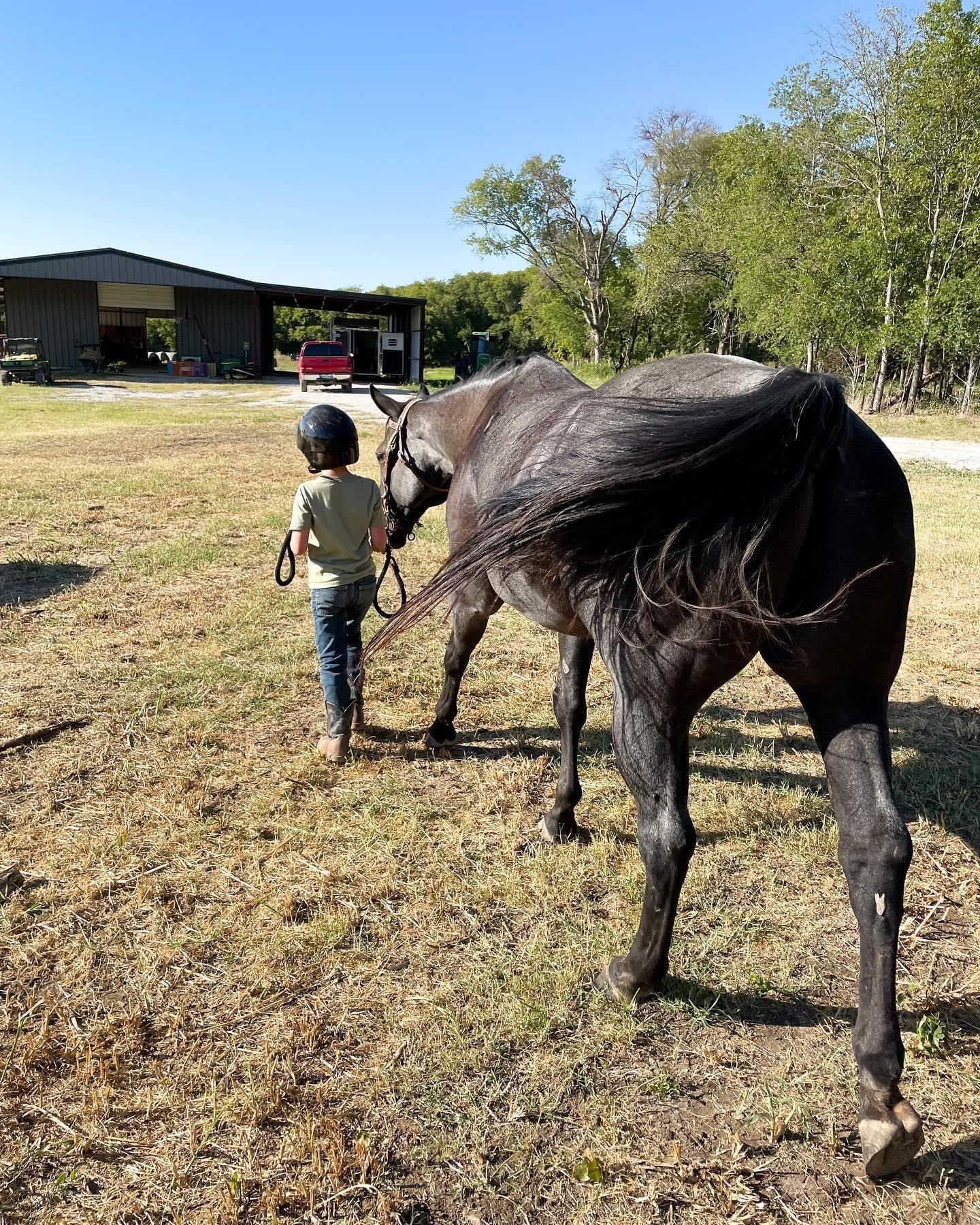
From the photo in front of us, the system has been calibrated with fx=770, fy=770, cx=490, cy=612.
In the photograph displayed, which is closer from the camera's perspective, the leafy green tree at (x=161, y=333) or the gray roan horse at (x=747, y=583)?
the gray roan horse at (x=747, y=583)

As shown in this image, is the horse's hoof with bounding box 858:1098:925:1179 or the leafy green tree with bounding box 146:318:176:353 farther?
the leafy green tree with bounding box 146:318:176:353

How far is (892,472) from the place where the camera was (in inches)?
76.5

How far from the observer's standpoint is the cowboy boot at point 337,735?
12.4ft

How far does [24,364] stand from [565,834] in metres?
32.4

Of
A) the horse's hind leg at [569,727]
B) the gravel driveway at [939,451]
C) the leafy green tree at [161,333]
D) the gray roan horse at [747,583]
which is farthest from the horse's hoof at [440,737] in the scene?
the leafy green tree at [161,333]

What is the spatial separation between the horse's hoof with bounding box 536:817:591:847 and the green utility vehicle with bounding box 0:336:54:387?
104ft

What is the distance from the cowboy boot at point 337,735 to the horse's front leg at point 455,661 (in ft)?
1.39


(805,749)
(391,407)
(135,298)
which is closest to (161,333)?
(135,298)

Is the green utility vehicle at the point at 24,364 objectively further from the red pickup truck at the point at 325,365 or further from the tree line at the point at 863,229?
the tree line at the point at 863,229

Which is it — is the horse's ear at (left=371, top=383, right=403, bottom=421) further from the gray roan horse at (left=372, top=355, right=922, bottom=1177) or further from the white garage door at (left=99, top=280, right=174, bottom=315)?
the white garage door at (left=99, top=280, right=174, bottom=315)

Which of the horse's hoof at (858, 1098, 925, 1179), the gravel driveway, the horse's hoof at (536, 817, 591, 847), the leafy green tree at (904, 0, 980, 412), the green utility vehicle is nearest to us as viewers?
the horse's hoof at (858, 1098, 925, 1179)

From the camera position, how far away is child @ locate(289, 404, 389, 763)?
3.64 m

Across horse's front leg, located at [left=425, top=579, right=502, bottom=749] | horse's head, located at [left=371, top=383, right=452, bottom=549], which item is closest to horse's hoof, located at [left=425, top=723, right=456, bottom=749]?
horse's front leg, located at [left=425, top=579, right=502, bottom=749]

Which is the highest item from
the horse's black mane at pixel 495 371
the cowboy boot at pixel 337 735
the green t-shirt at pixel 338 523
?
the horse's black mane at pixel 495 371
